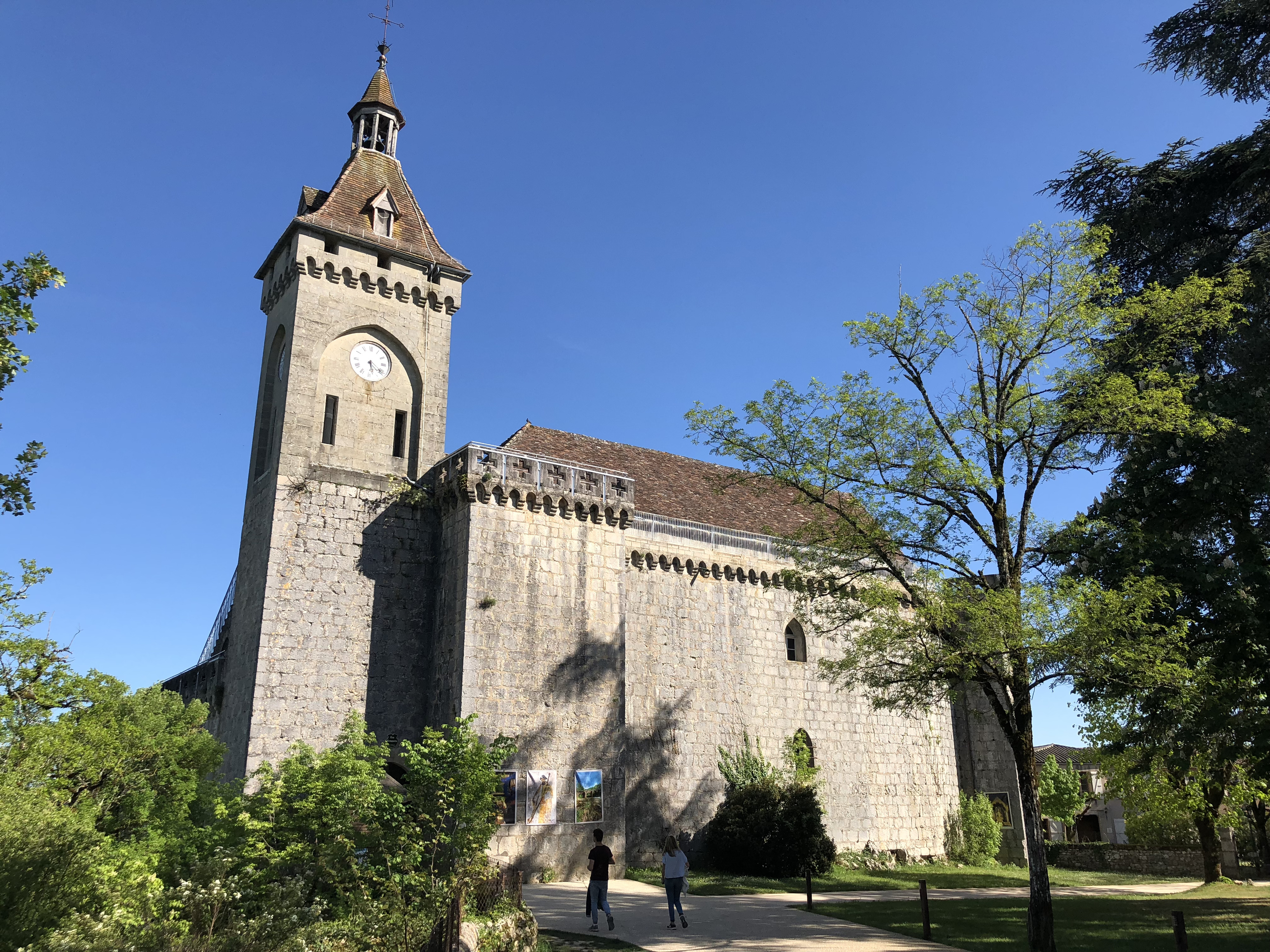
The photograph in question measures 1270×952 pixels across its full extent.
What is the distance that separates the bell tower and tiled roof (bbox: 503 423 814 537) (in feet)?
11.4

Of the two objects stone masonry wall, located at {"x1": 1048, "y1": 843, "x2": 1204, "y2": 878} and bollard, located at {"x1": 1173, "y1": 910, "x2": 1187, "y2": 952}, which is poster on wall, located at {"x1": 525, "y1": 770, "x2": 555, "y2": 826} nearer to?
bollard, located at {"x1": 1173, "y1": 910, "x2": 1187, "y2": 952}

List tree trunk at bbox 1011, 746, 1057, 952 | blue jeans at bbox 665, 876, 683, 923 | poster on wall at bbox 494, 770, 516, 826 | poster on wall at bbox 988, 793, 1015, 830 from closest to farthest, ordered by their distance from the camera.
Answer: tree trunk at bbox 1011, 746, 1057, 952
blue jeans at bbox 665, 876, 683, 923
poster on wall at bbox 494, 770, 516, 826
poster on wall at bbox 988, 793, 1015, 830

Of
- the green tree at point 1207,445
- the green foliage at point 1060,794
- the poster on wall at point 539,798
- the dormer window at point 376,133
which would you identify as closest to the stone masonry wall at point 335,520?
the poster on wall at point 539,798

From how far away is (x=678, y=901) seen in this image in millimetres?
14914

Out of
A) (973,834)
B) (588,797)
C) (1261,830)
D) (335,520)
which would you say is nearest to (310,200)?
(335,520)

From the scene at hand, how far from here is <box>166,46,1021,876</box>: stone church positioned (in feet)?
69.4

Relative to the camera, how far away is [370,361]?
974 inches

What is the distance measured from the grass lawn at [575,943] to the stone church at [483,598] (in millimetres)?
6551

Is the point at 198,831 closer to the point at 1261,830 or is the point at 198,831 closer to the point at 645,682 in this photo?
the point at 645,682

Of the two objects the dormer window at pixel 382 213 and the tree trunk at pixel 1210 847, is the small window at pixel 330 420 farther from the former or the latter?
the tree trunk at pixel 1210 847

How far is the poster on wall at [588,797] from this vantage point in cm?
2130

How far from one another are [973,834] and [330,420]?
23576 mm

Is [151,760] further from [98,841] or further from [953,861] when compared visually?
[953,861]

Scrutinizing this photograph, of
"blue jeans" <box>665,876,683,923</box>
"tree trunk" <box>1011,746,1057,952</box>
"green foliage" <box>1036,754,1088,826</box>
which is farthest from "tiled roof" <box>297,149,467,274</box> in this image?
"green foliage" <box>1036,754,1088,826</box>
